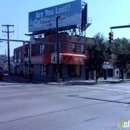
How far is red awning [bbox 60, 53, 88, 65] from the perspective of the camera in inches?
1370

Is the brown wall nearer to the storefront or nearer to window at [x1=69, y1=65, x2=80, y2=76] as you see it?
the storefront

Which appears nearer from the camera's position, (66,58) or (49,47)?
(66,58)

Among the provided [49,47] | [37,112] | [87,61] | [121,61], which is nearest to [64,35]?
[49,47]

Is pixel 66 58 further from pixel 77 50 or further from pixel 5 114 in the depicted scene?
pixel 5 114

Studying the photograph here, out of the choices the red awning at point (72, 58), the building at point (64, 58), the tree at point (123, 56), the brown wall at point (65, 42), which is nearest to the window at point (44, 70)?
the building at point (64, 58)

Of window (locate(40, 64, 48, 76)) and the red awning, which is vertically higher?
the red awning

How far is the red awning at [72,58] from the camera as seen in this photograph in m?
34.8

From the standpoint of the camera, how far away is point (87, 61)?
115 ft

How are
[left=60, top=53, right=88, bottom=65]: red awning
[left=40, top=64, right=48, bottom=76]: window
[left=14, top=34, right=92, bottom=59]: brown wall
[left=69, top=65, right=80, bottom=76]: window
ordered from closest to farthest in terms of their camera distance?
[left=60, top=53, right=88, bottom=65]: red awning, [left=14, top=34, right=92, bottom=59]: brown wall, [left=69, top=65, right=80, bottom=76]: window, [left=40, top=64, right=48, bottom=76]: window

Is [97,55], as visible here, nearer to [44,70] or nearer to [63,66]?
[63,66]

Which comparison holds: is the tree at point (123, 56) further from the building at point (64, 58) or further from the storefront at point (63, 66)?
the storefront at point (63, 66)

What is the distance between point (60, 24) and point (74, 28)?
2.83 metres

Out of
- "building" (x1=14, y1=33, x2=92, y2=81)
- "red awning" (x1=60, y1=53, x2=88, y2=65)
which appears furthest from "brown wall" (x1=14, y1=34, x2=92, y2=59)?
"red awning" (x1=60, y1=53, x2=88, y2=65)

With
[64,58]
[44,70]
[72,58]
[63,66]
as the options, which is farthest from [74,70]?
[44,70]
